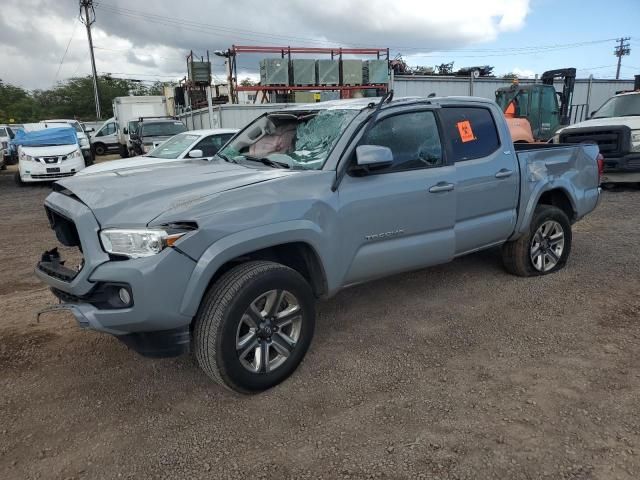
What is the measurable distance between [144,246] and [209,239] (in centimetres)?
35

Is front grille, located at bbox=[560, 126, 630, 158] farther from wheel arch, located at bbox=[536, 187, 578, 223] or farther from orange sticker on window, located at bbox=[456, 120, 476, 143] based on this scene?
orange sticker on window, located at bbox=[456, 120, 476, 143]

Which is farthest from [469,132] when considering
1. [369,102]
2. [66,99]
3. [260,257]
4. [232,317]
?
[66,99]

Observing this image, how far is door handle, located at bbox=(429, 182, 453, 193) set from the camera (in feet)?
12.4

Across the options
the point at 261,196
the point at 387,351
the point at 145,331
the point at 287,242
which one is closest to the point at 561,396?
the point at 387,351

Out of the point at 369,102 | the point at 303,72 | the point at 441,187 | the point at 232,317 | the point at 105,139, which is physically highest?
the point at 303,72

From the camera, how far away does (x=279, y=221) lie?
9.83 ft

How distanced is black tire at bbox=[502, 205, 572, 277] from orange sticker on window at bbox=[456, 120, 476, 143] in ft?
3.95

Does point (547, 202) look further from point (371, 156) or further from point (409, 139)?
point (371, 156)

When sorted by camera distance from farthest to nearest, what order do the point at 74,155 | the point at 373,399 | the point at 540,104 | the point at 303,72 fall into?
1. the point at 303,72
2. the point at 74,155
3. the point at 540,104
4. the point at 373,399

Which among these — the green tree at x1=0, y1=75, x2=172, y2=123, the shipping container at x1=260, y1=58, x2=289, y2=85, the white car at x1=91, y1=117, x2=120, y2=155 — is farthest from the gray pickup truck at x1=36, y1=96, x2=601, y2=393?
the green tree at x1=0, y1=75, x2=172, y2=123

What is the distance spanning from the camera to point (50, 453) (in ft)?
8.45

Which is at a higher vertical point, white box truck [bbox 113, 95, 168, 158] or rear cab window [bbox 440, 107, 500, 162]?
white box truck [bbox 113, 95, 168, 158]

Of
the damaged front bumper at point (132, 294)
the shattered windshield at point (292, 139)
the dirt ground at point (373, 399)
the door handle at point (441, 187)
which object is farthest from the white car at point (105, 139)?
the damaged front bumper at point (132, 294)

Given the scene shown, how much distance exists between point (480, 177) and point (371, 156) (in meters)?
1.38
